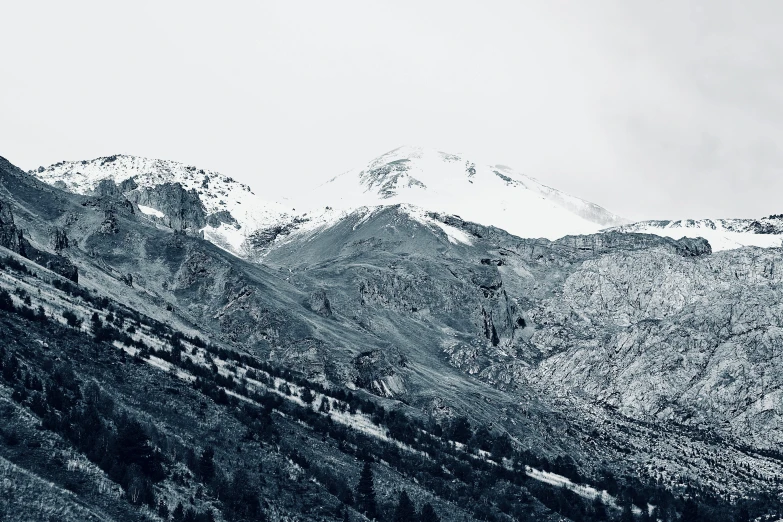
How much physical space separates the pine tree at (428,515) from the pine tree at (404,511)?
1297 mm

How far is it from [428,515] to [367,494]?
7801 millimetres

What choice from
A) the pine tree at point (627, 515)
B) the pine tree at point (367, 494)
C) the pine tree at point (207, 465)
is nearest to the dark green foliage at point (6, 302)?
the pine tree at point (207, 465)

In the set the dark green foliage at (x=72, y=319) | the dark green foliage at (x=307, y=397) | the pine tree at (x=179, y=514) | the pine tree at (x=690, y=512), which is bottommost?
the pine tree at (x=179, y=514)

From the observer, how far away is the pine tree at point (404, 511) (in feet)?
403

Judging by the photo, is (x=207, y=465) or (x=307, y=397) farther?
(x=307, y=397)

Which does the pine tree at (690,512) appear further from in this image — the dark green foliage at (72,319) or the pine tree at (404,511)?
the dark green foliage at (72,319)

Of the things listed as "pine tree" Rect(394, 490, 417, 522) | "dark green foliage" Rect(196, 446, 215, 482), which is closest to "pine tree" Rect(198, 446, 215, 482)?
"dark green foliage" Rect(196, 446, 215, 482)

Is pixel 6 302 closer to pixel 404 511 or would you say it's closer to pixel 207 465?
pixel 207 465

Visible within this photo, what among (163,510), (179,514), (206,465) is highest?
(206,465)

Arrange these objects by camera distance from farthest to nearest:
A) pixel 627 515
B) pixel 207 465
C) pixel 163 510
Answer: pixel 627 515 < pixel 207 465 < pixel 163 510

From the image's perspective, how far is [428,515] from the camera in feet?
420

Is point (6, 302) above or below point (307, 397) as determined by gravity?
above

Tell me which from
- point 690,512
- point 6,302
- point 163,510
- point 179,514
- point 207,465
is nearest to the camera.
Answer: point 163,510

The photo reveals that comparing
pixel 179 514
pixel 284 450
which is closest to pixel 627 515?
pixel 284 450
